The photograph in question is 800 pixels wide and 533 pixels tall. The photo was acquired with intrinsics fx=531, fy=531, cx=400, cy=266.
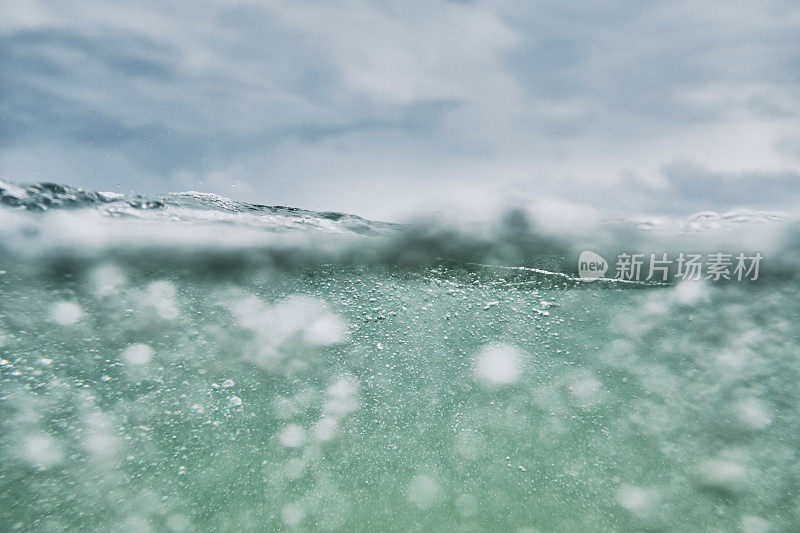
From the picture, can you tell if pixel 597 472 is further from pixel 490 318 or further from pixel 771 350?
pixel 771 350

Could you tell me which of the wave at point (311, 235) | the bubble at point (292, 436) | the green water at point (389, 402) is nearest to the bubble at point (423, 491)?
the green water at point (389, 402)

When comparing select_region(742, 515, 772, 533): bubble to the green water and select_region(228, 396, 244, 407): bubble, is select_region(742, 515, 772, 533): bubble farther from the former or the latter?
select_region(228, 396, 244, 407): bubble

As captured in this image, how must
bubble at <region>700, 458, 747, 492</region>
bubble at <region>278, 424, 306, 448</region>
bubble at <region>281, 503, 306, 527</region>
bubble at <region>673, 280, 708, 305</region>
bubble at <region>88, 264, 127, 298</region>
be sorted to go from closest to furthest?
bubble at <region>281, 503, 306, 527</region> < bubble at <region>700, 458, 747, 492</region> < bubble at <region>278, 424, 306, 448</region> < bubble at <region>88, 264, 127, 298</region> < bubble at <region>673, 280, 708, 305</region>

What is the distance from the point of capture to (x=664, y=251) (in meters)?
10.3

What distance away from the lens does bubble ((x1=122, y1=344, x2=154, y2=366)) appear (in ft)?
30.2

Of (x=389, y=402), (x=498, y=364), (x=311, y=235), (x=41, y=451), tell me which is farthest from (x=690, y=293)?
(x=41, y=451)

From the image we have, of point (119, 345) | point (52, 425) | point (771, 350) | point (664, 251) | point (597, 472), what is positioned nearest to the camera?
point (597, 472)

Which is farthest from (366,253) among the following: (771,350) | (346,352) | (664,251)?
(771,350)

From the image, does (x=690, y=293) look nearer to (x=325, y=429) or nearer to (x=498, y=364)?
(x=498, y=364)

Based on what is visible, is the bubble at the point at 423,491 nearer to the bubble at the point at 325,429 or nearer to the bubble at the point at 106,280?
the bubble at the point at 325,429

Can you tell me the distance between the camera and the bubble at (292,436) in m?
8.55

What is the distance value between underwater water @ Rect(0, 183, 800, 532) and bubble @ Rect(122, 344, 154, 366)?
35 millimetres

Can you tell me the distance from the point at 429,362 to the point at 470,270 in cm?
195

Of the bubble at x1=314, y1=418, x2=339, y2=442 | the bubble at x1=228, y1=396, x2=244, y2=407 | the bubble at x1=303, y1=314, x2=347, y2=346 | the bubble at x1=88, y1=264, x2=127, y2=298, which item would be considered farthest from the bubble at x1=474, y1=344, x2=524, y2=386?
the bubble at x1=88, y1=264, x2=127, y2=298
